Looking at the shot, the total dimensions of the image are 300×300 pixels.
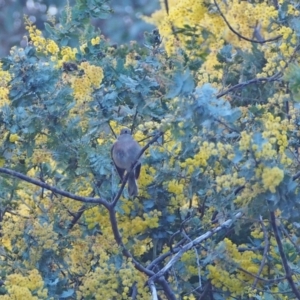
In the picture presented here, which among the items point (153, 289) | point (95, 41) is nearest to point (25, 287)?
point (153, 289)

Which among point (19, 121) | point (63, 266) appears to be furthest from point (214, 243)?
point (19, 121)

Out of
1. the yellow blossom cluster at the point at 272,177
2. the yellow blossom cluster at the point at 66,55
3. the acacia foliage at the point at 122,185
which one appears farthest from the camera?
the yellow blossom cluster at the point at 66,55

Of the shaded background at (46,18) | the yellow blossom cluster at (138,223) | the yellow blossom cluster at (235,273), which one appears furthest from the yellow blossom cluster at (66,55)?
the shaded background at (46,18)

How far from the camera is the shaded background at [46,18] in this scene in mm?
12992

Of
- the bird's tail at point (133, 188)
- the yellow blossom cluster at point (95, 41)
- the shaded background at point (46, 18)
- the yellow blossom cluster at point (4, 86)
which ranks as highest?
the shaded background at point (46, 18)

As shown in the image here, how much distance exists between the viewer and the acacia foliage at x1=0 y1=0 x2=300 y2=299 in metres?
3.95

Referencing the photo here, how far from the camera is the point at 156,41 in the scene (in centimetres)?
484

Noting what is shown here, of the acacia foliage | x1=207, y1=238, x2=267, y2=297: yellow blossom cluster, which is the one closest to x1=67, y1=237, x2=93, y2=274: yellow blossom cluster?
the acacia foliage

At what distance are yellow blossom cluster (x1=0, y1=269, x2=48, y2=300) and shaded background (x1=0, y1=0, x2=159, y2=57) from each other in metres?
9.00

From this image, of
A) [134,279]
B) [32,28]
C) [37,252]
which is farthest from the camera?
[32,28]

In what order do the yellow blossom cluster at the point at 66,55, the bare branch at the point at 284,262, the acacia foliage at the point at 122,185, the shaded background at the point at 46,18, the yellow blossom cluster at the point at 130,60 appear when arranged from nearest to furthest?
the bare branch at the point at 284,262, the acacia foliage at the point at 122,185, the yellow blossom cluster at the point at 130,60, the yellow blossom cluster at the point at 66,55, the shaded background at the point at 46,18

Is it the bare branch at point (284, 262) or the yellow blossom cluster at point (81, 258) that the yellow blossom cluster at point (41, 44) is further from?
the bare branch at point (284, 262)

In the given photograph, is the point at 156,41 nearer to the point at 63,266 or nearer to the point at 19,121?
the point at 19,121

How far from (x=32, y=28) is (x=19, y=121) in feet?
2.01
